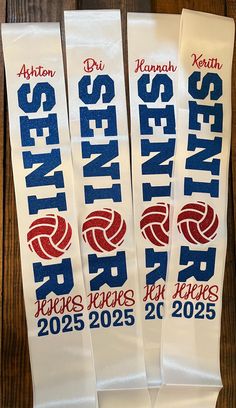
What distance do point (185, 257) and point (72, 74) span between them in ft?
1.12

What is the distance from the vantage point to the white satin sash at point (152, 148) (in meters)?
0.83

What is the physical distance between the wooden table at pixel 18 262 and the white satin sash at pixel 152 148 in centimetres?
4

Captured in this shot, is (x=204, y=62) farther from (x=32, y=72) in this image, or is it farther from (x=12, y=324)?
(x=12, y=324)

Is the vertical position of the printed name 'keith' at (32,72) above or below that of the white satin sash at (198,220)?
above

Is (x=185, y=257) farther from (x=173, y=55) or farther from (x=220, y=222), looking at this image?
(x=173, y=55)

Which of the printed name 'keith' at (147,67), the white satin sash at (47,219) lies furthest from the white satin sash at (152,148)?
the white satin sash at (47,219)

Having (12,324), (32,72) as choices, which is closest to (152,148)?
(32,72)

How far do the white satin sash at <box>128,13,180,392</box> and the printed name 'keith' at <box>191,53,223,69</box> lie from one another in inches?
1.3

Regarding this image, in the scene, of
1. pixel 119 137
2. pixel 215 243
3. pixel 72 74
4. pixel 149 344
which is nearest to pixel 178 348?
pixel 149 344

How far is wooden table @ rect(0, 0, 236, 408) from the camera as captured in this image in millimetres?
808

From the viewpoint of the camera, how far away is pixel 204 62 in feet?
2.81

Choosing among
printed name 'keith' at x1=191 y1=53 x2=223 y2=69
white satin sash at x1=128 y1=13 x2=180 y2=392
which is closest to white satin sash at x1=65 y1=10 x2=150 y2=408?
white satin sash at x1=128 y1=13 x2=180 y2=392

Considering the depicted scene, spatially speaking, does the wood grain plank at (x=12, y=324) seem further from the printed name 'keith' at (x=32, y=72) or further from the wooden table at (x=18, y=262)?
the printed name 'keith' at (x=32, y=72)

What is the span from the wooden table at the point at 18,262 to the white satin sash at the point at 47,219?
20mm
